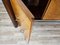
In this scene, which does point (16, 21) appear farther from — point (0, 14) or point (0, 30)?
point (0, 14)

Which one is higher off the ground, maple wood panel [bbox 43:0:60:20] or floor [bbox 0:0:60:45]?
maple wood panel [bbox 43:0:60:20]

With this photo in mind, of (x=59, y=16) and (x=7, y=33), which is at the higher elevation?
(x=59, y=16)

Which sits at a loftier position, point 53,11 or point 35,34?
point 53,11

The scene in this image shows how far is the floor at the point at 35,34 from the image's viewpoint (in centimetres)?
142

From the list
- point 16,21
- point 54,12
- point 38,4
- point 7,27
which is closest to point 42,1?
point 38,4

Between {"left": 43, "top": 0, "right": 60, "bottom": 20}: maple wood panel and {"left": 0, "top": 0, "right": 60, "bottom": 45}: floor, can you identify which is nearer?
{"left": 43, "top": 0, "right": 60, "bottom": 20}: maple wood panel

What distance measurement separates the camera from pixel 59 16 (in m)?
1.38

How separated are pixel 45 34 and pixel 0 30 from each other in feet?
1.63

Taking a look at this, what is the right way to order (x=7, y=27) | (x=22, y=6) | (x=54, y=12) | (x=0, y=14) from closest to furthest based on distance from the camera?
(x=22, y=6)
(x=54, y=12)
(x=7, y=27)
(x=0, y=14)

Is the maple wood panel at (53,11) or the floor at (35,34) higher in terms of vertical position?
the maple wood panel at (53,11)

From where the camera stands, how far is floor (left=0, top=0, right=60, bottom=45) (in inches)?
55.7

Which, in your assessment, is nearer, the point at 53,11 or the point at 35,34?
the point at 53,11

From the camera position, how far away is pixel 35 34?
149 cm

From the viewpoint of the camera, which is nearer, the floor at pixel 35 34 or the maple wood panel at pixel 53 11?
the maple wood panel at pixel 53 11
